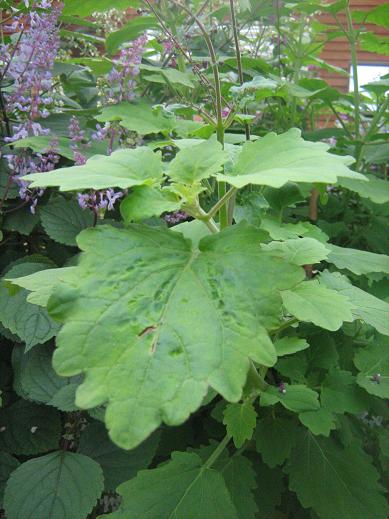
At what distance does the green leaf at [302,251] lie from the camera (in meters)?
0.76

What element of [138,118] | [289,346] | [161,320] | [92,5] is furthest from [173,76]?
[161,320]

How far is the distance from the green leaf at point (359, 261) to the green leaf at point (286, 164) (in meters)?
0.38

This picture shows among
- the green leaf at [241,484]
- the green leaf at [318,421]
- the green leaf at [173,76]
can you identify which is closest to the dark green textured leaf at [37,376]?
the green leaf at [241,484]

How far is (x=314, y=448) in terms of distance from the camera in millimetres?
968

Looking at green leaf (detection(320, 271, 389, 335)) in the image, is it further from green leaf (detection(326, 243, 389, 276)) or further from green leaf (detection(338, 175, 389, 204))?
green leaf (detection(338, 175, 389, 204))

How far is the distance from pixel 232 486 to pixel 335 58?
5350 millimetres

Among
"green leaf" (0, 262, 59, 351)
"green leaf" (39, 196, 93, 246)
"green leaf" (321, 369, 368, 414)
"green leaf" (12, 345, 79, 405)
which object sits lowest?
"green leaf" (12, 345, 79, 405)

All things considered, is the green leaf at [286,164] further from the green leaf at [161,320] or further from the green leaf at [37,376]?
the green leaf at [37,376]

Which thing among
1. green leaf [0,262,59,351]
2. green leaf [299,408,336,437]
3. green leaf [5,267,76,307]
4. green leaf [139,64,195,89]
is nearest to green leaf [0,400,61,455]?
green leaf [0,262,59,351]

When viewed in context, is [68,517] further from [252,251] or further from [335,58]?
[335,58]

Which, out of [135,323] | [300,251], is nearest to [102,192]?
[300,251]

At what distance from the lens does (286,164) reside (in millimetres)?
647

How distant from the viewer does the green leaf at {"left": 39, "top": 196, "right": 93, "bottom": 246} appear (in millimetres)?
1120

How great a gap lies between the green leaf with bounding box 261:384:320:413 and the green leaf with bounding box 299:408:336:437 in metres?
0.03
